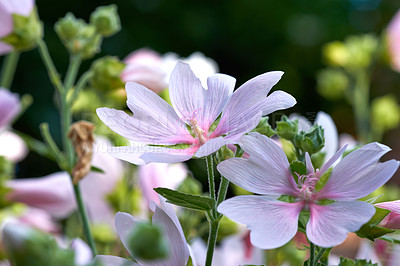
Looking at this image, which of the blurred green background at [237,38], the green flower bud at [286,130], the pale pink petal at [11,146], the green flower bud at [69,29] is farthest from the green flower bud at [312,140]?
the blurred green background at [237,38]

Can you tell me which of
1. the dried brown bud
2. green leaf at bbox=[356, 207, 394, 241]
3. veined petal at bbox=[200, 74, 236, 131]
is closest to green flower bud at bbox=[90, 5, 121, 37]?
the dried brown bud

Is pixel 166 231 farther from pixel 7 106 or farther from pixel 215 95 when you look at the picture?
pixel 7 106

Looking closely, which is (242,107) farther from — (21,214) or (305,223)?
(21,214)

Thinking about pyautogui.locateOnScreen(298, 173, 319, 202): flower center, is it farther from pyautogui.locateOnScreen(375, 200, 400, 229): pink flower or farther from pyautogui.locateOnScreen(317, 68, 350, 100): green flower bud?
pyautogui.locateOnScreen(317, 68, 350, 100): green flower bud

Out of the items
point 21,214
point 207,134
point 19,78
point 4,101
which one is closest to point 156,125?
point 207,134

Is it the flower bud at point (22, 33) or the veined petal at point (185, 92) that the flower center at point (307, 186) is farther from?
the flower bud at point (22, 33)

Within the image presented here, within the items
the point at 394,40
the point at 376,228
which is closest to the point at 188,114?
the point at 376,228
